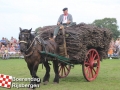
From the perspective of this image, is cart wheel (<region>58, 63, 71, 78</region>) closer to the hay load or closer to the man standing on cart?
the hay load

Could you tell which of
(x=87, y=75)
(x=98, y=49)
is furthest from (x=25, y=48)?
(x=98, y=49)

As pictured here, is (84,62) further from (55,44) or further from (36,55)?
(36,55)

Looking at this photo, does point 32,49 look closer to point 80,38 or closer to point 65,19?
point 80,38

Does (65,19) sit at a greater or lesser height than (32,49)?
greater

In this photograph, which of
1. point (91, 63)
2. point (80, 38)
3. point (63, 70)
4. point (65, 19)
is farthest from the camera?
point (63, 70)

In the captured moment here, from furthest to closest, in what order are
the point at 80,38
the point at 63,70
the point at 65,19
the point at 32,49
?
the point at 63,70
the point at 65,19
the point at 80,38
the point at 32,49

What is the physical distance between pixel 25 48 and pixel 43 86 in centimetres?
171

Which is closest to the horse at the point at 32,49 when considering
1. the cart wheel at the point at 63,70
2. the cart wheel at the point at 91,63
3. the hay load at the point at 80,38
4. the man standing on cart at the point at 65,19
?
the hay load at the point at 80,38

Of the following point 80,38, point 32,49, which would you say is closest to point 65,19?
point 80,38

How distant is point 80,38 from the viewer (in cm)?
1062

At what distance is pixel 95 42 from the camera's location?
11359 millimetres

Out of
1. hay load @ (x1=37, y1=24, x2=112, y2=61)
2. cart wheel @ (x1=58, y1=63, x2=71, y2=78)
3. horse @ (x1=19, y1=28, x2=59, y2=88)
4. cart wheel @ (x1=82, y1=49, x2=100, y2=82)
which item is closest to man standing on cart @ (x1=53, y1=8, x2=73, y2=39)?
hay load @ (x1=37, y1=24, x2=112, y2=61)

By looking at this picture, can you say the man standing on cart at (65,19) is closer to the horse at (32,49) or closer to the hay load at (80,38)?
the hay load at (80,38)

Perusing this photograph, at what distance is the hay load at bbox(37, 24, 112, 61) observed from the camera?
1065 cm
